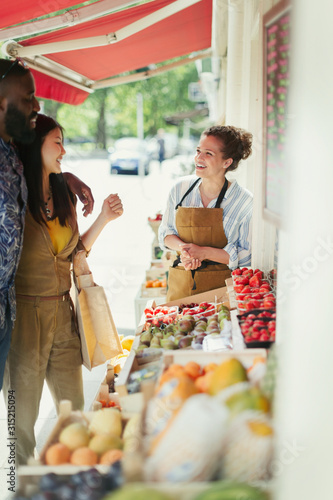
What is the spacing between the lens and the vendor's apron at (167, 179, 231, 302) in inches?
144

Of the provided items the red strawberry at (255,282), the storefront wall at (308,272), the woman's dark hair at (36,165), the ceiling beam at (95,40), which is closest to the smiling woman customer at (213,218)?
the red strawberry at (255,282)

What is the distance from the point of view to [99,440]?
166cm

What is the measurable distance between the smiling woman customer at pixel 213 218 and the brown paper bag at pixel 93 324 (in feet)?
2.78

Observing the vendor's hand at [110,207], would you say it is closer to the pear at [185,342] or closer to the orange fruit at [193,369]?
the pear at [185,342]

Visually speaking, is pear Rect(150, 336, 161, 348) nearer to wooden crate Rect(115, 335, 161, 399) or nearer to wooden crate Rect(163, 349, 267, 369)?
wooden crate Rect(115, 335, 161, 399)

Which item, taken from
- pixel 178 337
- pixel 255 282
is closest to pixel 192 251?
pixel 255 282

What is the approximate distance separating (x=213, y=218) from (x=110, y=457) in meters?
2.30

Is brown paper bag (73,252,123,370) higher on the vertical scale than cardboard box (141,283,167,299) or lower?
lower

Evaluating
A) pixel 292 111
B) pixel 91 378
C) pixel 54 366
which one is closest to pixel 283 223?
pixel 292 111

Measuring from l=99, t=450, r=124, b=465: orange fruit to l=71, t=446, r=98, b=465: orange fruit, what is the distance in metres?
0.02

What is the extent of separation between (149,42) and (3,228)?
4.79m

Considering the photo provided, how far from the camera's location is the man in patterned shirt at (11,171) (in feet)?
7.59

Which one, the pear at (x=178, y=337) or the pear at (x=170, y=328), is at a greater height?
the pear at (x=170, y=328)

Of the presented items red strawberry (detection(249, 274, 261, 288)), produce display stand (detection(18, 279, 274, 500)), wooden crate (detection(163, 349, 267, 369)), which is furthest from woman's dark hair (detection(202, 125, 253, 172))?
wooden crate (detection(163, 349, 267, 369))
